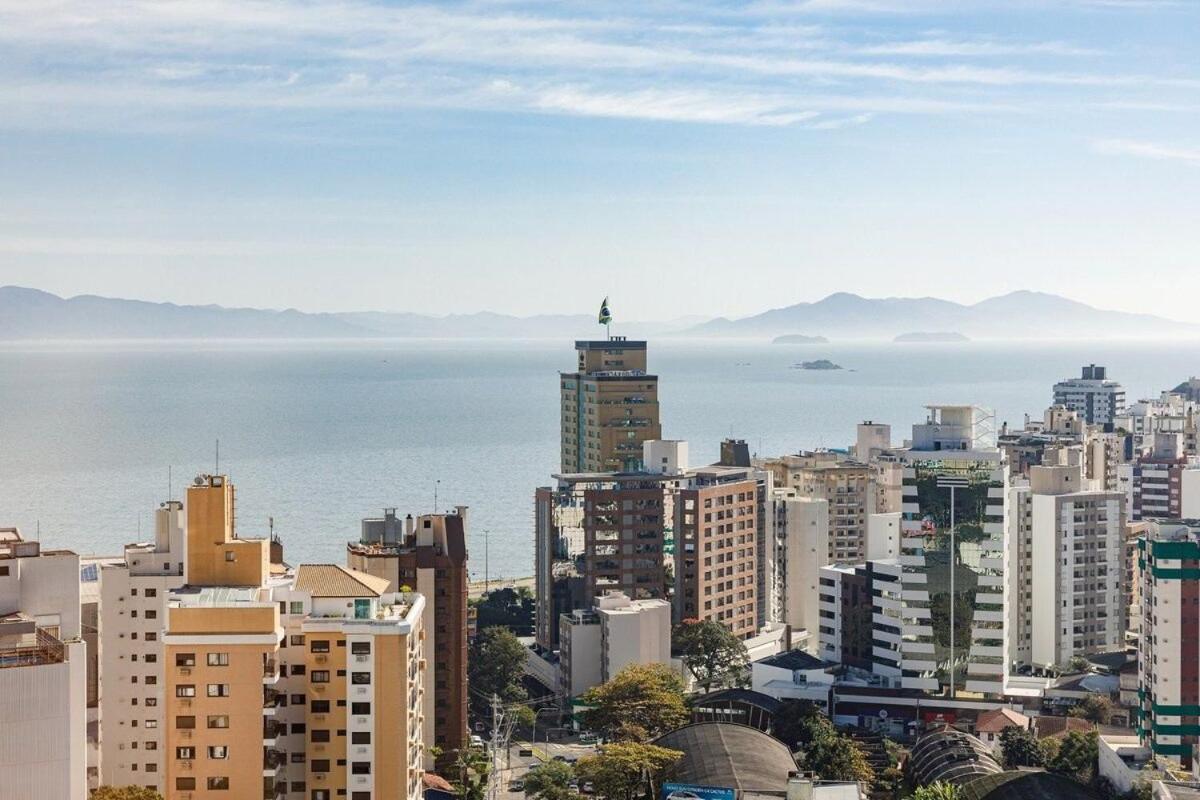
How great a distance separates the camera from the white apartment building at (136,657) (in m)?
16.2

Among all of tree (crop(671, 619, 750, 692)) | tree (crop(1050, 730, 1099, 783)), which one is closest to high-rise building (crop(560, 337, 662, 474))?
tree (crop(671, 619, 750, 692))

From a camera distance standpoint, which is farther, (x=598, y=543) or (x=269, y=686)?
(x=598, y=543)

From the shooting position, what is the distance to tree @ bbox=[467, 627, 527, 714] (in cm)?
2425

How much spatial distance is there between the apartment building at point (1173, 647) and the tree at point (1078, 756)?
1.95ft

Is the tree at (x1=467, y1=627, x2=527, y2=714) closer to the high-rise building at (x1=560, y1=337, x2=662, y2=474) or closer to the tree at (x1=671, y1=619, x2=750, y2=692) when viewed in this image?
the tree at (x1=671, y1=619, x2=750, y2=692)

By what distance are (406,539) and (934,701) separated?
326 inches

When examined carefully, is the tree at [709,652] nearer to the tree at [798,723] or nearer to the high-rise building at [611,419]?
the tree at [798,723]

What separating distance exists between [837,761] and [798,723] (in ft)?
7.05

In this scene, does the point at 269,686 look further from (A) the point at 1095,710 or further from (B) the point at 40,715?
(A) the point at 1095,710

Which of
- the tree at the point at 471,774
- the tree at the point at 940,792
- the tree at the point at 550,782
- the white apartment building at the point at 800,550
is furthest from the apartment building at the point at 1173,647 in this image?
the white apartment building at the point at 800,550

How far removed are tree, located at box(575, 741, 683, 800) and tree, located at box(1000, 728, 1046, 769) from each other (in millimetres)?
4454

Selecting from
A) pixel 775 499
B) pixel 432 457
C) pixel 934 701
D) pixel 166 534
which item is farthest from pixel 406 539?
pixel 432 457

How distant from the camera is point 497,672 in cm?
2464

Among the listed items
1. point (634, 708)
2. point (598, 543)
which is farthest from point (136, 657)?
point (598, 543)
